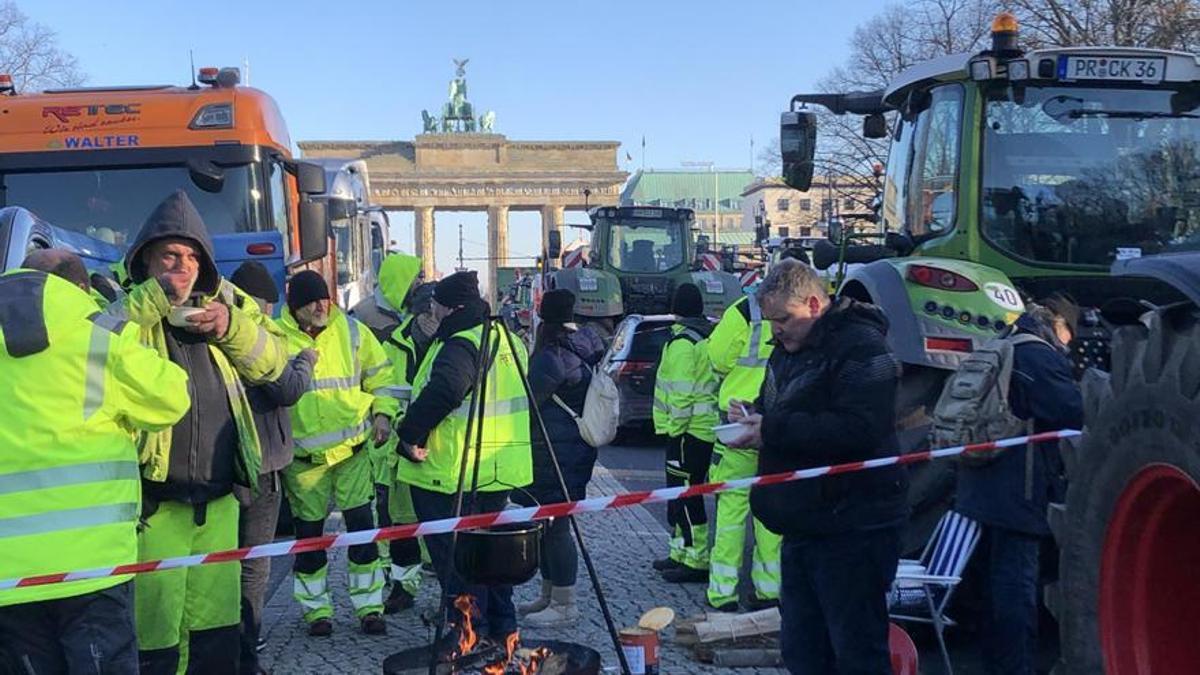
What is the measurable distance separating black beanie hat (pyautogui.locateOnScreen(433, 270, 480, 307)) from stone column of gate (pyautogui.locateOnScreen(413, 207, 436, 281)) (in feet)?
205

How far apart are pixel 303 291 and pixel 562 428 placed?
1819 mm

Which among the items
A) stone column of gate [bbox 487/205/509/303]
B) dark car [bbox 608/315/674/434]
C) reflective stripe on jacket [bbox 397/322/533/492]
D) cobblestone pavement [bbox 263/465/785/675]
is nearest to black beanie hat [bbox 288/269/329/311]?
reflective stripe on jacket [bbox 397/322/533/492]

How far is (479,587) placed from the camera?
18.1 ft

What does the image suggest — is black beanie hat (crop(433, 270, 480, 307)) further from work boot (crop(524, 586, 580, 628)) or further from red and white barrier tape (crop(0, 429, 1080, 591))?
→ work boot (crop(524, 586, 580, 628))

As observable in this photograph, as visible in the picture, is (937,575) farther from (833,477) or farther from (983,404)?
(833,477)

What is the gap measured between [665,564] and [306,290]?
311 cm

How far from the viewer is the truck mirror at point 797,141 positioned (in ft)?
24.0

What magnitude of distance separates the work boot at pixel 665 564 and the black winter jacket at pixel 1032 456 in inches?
116

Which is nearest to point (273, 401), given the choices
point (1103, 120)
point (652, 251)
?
point (1103, 120)

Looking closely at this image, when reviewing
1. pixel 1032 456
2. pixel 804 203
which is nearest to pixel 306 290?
pixel 1032 456

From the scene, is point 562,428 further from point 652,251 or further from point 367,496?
point 652,251

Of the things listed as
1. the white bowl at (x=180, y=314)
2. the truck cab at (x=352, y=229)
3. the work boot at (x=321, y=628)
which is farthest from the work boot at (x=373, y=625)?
the truck cab at (x=352, y=229)

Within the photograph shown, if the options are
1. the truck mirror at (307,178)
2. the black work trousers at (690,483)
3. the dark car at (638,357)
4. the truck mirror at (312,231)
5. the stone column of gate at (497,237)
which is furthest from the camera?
the stone column of gate at (497,237)

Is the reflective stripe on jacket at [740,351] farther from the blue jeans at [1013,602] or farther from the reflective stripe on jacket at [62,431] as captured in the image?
the reflective stripe on jacket at [62,431]
